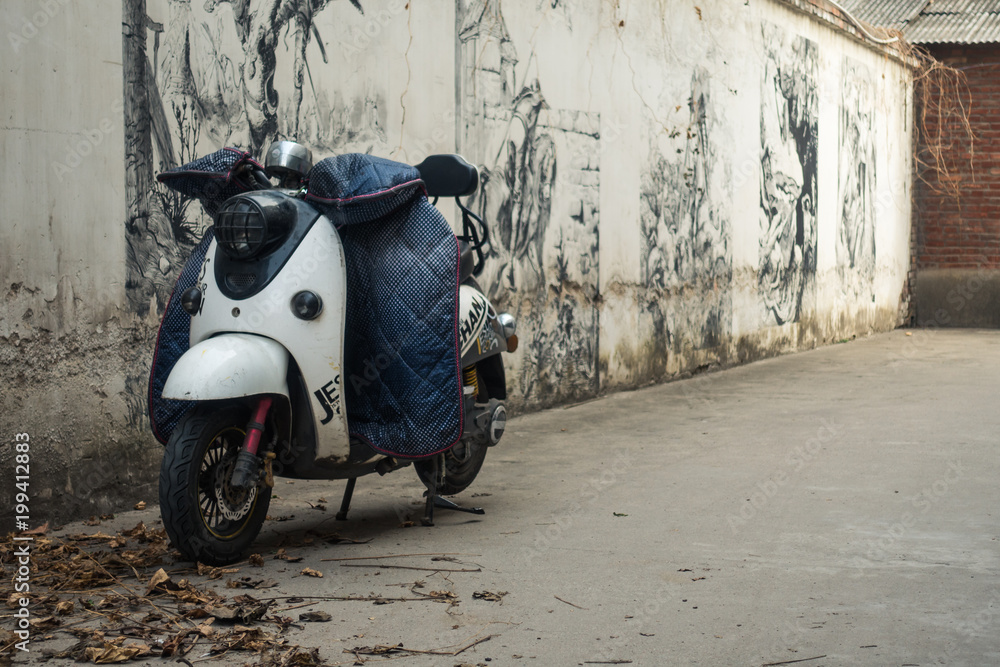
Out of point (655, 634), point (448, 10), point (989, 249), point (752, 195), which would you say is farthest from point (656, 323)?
point (989, 249)

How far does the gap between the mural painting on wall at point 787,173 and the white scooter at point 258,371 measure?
26.5ft

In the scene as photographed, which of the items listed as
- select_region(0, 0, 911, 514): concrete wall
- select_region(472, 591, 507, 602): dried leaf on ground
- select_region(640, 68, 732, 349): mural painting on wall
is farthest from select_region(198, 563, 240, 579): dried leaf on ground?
select_region(640, 68, 732, 349): mural painting on wall

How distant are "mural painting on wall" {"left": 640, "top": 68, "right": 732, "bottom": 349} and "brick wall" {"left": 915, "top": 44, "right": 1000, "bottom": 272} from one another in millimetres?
6903

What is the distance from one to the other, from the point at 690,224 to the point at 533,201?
8.75 feet

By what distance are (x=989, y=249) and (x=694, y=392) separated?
29.5 ft

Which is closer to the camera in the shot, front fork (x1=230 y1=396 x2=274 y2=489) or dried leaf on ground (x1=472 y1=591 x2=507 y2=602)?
dried leaf on ground (x1=472 y1=591 x2=507 y2=602)

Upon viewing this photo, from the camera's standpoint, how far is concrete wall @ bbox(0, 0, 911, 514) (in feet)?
14.4

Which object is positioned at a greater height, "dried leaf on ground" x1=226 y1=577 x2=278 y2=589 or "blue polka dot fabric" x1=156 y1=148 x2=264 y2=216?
"blue polka dot fabric" x1=156 y1=148 x2=264 y2=216

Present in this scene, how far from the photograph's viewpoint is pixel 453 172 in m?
4.35

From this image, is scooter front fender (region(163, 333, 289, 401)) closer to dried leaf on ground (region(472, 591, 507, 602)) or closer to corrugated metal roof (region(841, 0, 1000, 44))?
dried leaf on ground (region(472, 591, 507, 602))

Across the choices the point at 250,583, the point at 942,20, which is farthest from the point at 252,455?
the point at 942,20

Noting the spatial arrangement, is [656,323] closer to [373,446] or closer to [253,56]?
[253,56]

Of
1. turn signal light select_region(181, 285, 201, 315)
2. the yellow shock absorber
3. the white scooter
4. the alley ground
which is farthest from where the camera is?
the yellow shock absorber

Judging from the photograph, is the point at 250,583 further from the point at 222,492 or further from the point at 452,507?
the point at 452,507
